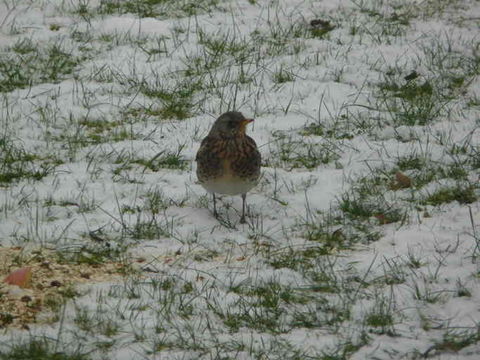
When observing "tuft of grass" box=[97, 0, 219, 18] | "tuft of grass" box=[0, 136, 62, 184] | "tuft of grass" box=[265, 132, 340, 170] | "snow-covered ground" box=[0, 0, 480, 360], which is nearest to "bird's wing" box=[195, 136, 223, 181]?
"snow-covered ground" box=[0, 0, 480, 360]

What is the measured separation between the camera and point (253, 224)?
5.80 meters

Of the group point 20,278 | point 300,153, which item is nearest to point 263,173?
point 300,153

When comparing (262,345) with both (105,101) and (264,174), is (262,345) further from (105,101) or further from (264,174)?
(105,101)

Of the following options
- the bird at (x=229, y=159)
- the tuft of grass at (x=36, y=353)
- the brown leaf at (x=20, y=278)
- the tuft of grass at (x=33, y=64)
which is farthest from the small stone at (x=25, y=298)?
the tuft of grass at (x=33, y=64)

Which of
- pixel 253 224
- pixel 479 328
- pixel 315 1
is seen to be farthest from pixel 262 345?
pixel 315 1

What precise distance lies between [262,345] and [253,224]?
1670mm

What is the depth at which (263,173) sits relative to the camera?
6.55m

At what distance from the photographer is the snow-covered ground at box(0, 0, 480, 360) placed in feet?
14.5

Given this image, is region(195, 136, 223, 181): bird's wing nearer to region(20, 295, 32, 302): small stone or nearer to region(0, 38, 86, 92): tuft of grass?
region(20, 295, 32, 302): small stone

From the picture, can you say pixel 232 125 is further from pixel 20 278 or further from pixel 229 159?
pixel 20 278

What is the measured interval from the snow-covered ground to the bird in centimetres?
28

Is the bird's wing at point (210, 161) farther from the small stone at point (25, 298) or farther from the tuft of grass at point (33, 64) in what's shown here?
the tuft of grass at point (33, 64)

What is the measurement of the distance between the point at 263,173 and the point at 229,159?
33.6 inches

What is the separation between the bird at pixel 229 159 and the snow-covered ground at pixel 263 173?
28 centimetres
